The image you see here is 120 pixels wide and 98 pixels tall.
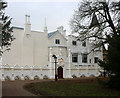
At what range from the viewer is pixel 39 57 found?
38188 mm

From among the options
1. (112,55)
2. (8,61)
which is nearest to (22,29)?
(8,61)

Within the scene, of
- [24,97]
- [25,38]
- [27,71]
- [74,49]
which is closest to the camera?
[24,97]

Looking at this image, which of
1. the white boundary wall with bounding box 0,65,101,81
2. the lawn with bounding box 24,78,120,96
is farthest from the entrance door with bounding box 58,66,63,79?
the lawn with bounding box 24,78,120,96

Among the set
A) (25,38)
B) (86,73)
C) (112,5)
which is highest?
(112,5)

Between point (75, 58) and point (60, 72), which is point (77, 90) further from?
point (75, 58)

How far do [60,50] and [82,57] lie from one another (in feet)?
22.8

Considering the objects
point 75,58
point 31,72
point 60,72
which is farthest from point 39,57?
point 75,58

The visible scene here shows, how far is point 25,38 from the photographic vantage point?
3603 cm

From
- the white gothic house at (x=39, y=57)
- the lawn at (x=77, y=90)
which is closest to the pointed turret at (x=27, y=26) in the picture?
the white gothic house at (x=39, y=57)

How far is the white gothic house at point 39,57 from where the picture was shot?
32.1 metres

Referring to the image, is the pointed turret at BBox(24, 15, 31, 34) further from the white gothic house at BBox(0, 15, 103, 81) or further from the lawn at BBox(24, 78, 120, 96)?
the lawn at BBox(24, 78, 120, 96)

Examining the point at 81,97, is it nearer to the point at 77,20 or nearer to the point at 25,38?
the point at 77,20

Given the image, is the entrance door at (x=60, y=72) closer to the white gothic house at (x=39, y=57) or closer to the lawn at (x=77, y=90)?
the white gothic house at (x=39, y=57)

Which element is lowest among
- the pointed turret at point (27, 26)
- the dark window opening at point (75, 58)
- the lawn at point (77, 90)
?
the lawn at point (77, 90)
